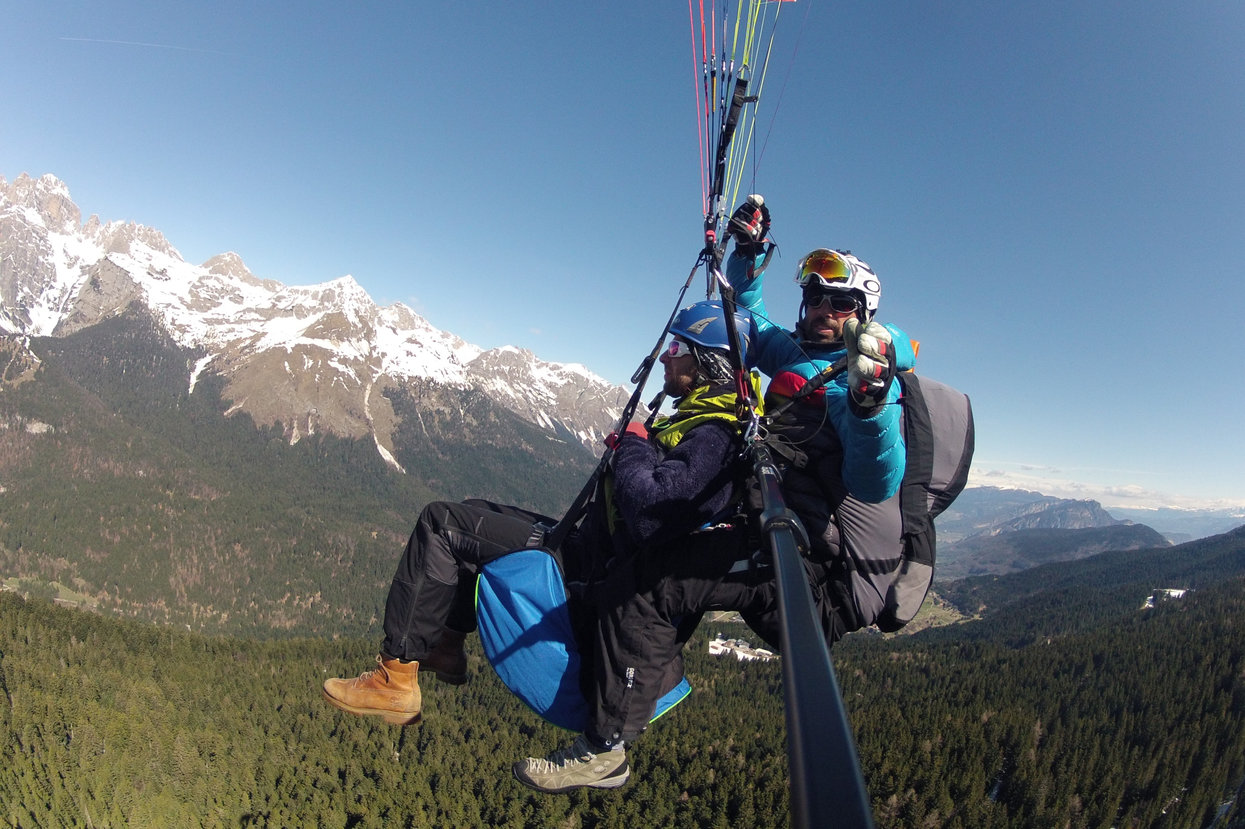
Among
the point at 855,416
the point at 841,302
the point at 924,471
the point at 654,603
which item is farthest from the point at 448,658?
the point at 841,302

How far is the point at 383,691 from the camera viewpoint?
5836 millimetres

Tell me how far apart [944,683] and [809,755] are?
130465 mm

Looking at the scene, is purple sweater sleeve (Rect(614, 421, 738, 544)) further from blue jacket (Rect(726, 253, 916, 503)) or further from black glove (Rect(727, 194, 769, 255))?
black glove (Rect(727, 194, 769, 255))

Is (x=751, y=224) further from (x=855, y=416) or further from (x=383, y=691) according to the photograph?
(x=383, y=691)

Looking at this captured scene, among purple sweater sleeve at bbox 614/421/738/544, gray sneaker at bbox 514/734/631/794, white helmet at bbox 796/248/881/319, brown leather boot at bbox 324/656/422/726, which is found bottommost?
gray sneaker at bbox 514/734/631/794

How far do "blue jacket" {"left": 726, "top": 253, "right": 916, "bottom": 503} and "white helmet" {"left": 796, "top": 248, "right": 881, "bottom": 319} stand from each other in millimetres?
515

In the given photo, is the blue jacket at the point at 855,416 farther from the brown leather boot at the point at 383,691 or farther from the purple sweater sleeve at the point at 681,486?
the brown leather boot at the point at 383,691

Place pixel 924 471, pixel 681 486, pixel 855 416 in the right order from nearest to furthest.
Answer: pixel 855 416 → pixel 681 486 → pixel 924 471

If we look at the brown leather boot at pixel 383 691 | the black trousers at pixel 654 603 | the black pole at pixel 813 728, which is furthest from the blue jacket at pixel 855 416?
the brown leather boot at pixel 383 691

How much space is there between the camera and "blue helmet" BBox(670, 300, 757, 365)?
17.1 feet

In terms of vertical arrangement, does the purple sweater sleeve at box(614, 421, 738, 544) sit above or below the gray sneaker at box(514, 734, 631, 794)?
above

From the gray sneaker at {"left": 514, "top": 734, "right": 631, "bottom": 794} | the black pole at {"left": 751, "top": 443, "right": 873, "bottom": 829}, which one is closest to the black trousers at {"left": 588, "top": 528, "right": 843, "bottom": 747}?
the gray sneaker at {"left": 514, "top": 734, "right": 631, "bottom": 794}

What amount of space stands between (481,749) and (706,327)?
287 feet

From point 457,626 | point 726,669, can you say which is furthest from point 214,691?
point 457,626
